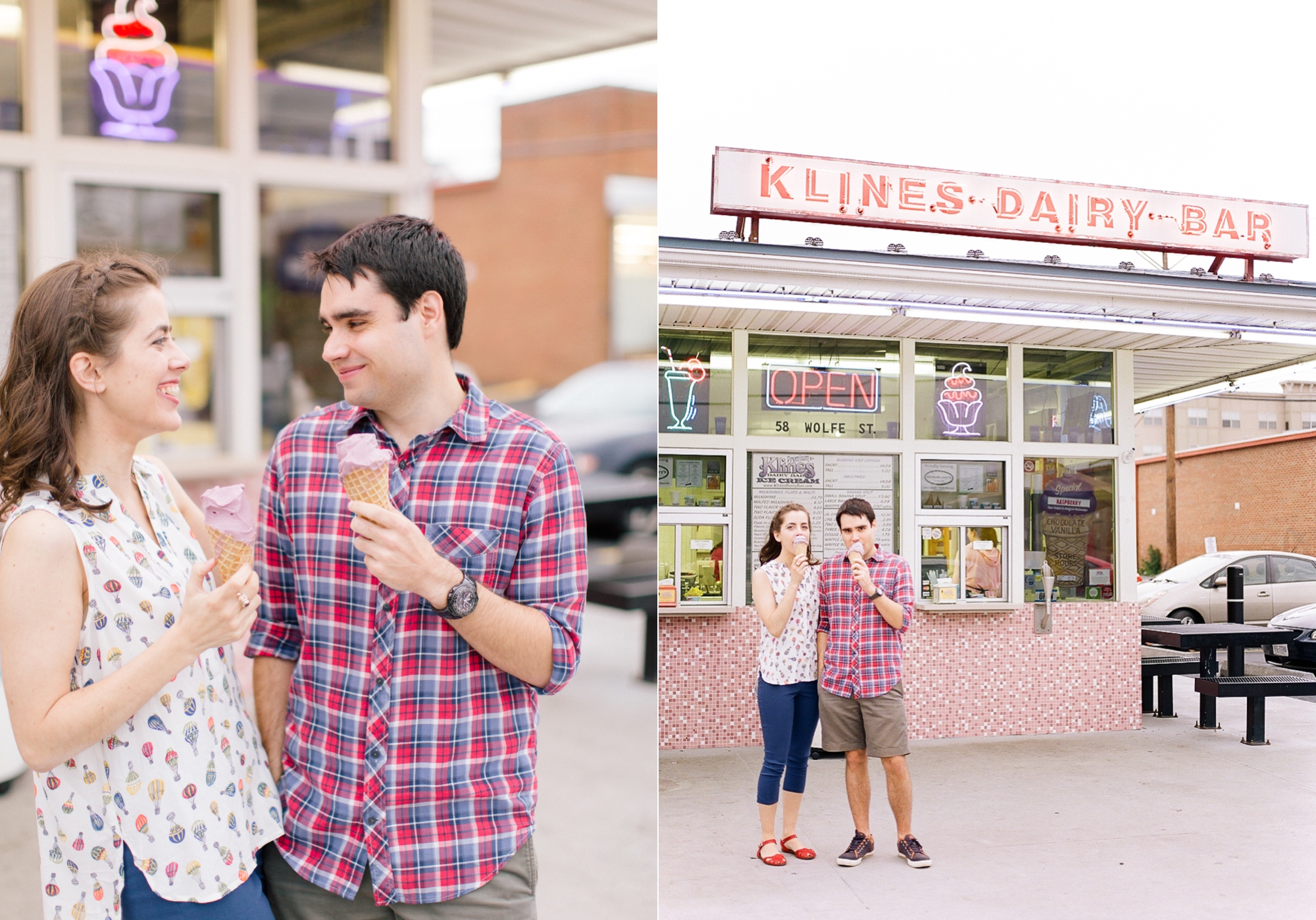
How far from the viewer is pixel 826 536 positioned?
5891 millimetres

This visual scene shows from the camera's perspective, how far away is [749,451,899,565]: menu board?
19.3 ft

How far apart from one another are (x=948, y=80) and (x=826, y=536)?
325 cm

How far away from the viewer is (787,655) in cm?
360

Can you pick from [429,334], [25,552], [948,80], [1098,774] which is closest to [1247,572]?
[1098,774]

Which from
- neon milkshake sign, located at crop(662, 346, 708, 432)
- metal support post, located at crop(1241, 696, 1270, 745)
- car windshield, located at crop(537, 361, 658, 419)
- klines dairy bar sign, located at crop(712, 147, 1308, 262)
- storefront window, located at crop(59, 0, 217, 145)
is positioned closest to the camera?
storefront window, located at crop(59, 0, 217, 145)

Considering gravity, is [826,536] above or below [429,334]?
below

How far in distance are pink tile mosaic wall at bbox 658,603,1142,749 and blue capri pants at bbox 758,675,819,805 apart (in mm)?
1827

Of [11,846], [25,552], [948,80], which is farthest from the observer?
[948,80]

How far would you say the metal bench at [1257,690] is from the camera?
18.7 ft

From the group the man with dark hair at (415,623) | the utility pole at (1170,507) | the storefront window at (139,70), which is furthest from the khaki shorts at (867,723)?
the utility pole at (1170,507)

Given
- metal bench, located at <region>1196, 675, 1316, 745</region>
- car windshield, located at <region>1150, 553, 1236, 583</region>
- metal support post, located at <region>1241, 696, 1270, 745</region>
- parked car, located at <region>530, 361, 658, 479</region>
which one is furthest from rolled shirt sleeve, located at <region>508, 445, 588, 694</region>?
car windshield, located at <region>1150, 553, 1236, 583</region>

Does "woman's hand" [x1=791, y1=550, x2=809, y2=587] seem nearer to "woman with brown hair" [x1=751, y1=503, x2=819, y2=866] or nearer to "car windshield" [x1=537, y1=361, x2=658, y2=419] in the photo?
"woman with brown hair" [x1=751, y1=503, x2=819, y2=866]

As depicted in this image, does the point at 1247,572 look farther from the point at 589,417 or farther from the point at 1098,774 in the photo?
the point at 589,417

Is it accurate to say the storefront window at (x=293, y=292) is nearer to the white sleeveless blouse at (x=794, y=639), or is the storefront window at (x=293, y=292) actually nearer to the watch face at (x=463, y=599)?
the white sleeveless blouse at (x=794, y=639)
